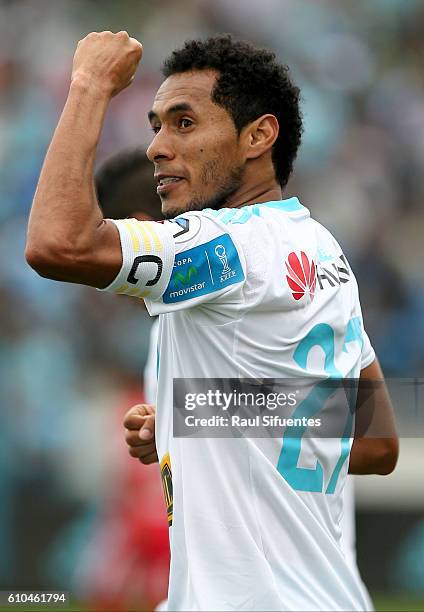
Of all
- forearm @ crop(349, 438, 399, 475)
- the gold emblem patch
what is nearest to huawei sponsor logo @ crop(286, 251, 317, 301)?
the gold emblem patch

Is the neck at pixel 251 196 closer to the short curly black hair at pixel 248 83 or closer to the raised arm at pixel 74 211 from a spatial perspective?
the short curly black hair at pixel 248 83

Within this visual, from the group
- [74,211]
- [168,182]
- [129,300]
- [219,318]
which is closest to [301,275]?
[219,318]

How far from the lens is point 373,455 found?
3.20m

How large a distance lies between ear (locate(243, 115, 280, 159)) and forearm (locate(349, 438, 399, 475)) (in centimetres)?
90

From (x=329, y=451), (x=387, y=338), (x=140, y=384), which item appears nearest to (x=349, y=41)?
(x=387, y=338)

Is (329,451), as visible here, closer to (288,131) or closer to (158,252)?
(158,252)

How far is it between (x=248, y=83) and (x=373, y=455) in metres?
1.16

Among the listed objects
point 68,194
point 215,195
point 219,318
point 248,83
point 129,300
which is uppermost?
point 129,300

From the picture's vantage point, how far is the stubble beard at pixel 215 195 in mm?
2809

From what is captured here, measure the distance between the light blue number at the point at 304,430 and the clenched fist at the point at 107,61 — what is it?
31.1 inches

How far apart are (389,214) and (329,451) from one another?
6137mm

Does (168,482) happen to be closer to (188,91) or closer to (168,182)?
(168,182)

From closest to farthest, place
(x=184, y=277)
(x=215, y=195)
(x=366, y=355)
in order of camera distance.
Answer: (x=184, y=277)
(x=215, y=195)
(x=366, y=355)

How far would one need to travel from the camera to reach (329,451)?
268cm
